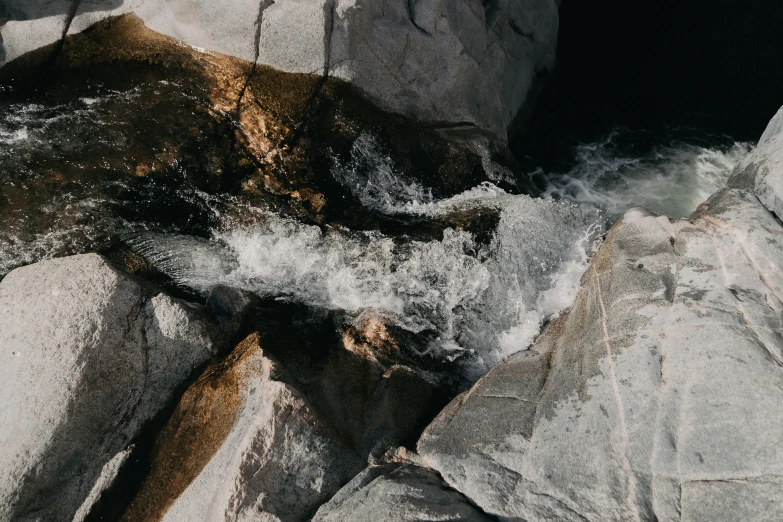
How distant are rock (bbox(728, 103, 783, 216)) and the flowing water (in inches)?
65.3

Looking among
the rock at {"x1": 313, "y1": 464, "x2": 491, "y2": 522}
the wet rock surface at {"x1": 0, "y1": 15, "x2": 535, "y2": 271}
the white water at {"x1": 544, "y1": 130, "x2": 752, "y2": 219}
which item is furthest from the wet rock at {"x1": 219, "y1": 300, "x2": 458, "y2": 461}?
the white water at {"x1": 544, "y1": 130, "x2": 752, "y2": 219}

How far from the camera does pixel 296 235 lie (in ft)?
20.4

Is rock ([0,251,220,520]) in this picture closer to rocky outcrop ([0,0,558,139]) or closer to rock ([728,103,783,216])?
rocky outcrop ([0,0,558,139])

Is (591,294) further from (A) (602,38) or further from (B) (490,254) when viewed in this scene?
(A) (602,38)

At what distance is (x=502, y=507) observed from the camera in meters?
3.95

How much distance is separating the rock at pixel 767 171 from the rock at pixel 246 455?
415 centimetres

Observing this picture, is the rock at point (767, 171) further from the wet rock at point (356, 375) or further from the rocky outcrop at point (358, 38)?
the wet rock at point (356, 375)

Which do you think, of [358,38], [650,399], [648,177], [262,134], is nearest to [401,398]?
[650,399]

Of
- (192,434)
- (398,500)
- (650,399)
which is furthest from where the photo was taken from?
(192,434)

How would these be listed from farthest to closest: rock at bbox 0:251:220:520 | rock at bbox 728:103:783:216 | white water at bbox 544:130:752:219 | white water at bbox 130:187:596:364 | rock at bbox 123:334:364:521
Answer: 1. white water at bbox 544:130:752:219
2. white water at bbox 130:187:596:364
3. rock at bbox 728:103:783:216
4. rock at bbox 0:251:220:520
5. rock at bbox 123:334:364:521

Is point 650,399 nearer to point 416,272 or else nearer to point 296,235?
point 416,272

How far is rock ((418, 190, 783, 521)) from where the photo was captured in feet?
12.0

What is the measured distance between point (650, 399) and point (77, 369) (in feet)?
14.3

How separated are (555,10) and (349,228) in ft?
18.5
